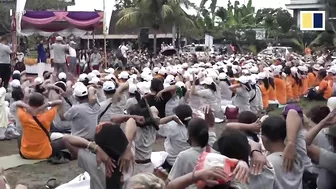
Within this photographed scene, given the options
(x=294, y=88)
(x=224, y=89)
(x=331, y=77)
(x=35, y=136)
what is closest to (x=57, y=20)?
(x=224, y=89)

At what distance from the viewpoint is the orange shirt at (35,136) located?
9.48 m

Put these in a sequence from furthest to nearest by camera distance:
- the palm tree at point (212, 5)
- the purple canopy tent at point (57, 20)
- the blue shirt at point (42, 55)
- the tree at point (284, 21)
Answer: the palm tree at point (212, 5), the tree at point (284, 21), the blue shirt at point (42, 55), the purple canopy tent at point (57, 20)

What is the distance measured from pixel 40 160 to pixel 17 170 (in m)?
0.65

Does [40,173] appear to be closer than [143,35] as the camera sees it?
Yes

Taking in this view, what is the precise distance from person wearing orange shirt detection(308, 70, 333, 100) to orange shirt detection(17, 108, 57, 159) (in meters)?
9.25

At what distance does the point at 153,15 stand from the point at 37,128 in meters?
22.5

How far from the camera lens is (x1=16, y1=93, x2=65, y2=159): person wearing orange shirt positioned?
31.0 ft

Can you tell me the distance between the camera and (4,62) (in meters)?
16.4

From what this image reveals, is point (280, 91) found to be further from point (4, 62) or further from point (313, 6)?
point (313, 6)

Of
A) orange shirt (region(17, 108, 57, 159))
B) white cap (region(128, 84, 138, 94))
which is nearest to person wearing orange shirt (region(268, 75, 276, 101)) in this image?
white cap (region(128, 84, 138, 94))

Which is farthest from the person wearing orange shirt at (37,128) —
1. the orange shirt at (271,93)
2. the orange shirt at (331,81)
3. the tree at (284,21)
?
the tree at (284,21)

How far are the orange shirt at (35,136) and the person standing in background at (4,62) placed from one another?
673 cm

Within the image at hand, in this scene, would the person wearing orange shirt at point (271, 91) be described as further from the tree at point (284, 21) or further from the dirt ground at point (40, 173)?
the tree at point (284, 21)

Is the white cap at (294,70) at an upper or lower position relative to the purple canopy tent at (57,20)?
lower
